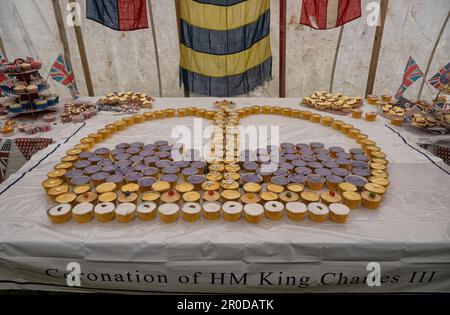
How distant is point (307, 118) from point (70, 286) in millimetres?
2959

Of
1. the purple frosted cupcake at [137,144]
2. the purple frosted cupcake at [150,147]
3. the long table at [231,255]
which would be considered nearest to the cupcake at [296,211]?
the long table at [231,255]

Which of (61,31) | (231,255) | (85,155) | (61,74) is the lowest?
(231,255)

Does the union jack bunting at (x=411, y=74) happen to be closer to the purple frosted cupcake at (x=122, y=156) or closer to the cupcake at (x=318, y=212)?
the cupcake at (x=318, y=212)

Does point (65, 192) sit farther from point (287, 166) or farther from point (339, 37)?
point (339, 37)

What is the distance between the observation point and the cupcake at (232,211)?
177 centimetres

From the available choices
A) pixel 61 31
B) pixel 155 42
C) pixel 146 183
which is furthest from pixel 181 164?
pixel 61 31

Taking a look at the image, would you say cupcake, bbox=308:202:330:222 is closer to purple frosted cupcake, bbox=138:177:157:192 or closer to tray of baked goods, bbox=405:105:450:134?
purple frosted cupcake, bbox=138:177:157:192

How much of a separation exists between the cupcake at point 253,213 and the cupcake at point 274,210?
0.11 feet

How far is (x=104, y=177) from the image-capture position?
2193mm

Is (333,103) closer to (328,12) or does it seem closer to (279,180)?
(328,12)

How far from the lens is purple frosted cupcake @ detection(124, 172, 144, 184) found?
7.04ft

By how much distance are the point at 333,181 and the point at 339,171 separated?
0.20 metres

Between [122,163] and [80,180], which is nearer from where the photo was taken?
[80,180]

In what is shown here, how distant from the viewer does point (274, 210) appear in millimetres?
1773
